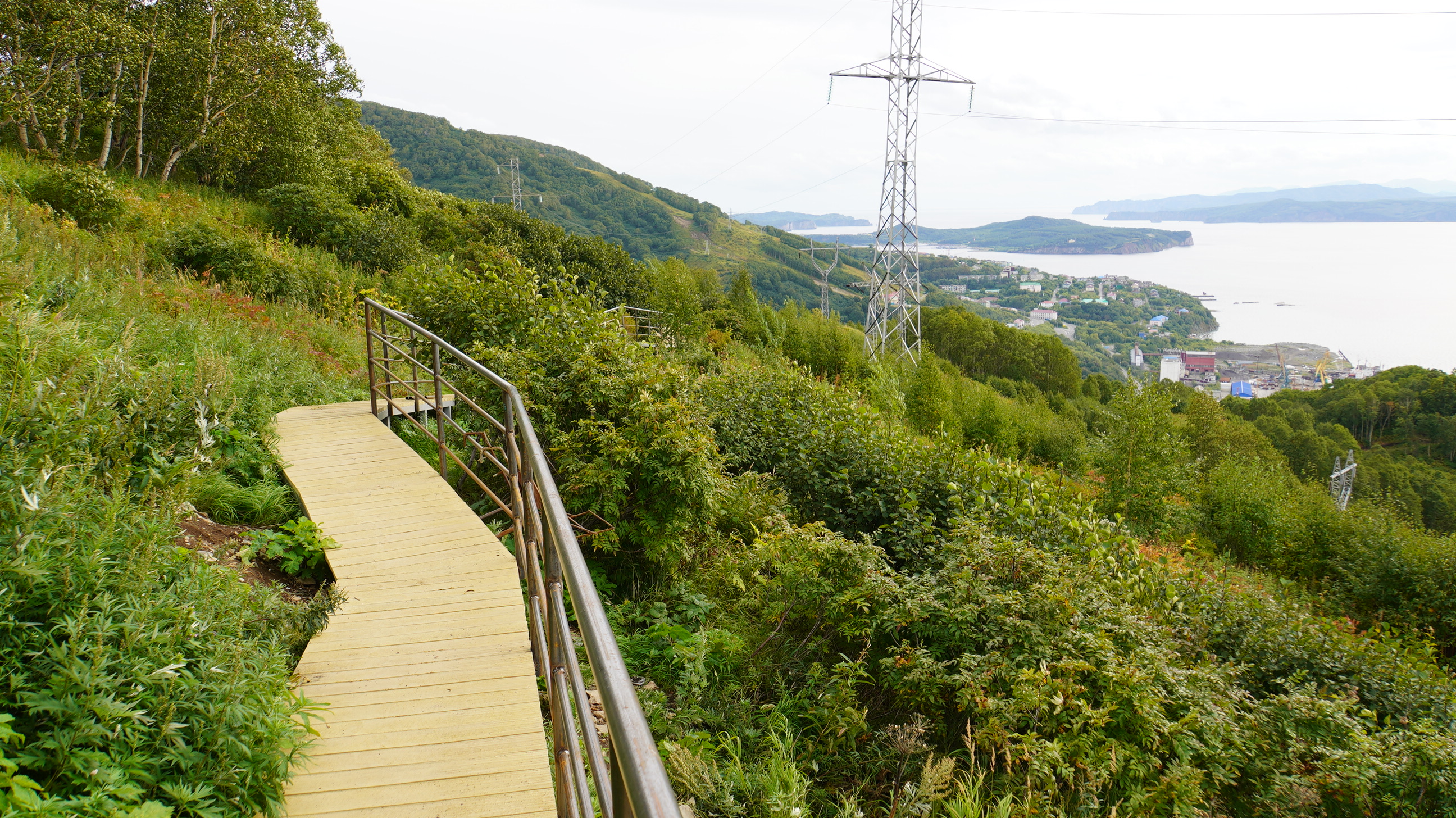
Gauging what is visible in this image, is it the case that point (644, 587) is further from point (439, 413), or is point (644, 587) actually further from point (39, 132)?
point (39, 132)

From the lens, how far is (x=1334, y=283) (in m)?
95.3

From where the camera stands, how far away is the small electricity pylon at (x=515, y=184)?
4709cm

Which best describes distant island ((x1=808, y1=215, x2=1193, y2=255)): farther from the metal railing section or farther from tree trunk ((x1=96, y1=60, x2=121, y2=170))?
tree trunk ((x1=96, y1=60, x2=121, y2=170))

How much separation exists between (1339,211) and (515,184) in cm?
13366

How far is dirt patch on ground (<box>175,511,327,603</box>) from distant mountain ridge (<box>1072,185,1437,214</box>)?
163883mm

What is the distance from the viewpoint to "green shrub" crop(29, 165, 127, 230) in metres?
11.3

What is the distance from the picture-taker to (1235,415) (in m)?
47.1

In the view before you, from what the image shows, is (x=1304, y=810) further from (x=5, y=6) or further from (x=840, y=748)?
(x=5, y=6)

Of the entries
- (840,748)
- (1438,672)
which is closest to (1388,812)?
(840,748)

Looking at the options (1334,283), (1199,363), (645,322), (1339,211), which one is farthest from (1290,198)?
(645,322)

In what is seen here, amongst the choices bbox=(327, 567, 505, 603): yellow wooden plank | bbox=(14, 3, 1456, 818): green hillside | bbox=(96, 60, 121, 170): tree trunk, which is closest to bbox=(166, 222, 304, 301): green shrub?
bbox=(14, 3, 1456, 818): green hillside

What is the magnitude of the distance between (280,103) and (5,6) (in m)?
6.84

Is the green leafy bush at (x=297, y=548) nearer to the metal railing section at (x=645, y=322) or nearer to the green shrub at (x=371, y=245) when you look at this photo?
the green shrub at (x=371, y=245)

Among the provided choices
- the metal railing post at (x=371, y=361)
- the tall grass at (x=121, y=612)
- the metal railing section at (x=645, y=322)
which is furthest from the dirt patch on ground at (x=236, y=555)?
the metal railing section at (x=645, y=322)
